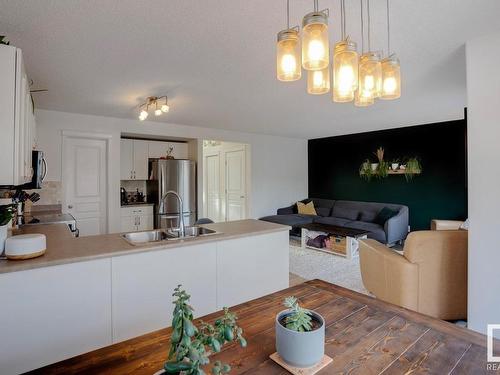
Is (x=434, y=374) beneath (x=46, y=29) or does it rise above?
beneath

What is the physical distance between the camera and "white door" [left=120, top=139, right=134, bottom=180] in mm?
5151

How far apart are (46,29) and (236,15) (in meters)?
1.31

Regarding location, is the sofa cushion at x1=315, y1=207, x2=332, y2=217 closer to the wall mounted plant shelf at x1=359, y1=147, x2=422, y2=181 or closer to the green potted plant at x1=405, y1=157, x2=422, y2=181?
the wall mounted plant shelf at x1=359, y1=147, x2=422, y2=181

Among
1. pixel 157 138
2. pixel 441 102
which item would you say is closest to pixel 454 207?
pixel 441 102

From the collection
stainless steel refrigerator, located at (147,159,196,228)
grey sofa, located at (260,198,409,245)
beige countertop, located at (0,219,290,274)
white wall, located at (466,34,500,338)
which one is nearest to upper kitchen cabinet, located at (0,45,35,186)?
beige countertop, located at (0,219,290,274)

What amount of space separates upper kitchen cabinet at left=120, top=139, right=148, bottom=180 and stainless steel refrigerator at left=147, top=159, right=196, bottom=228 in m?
0.16

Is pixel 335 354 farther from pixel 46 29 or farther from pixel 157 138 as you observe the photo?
pixel 157 138

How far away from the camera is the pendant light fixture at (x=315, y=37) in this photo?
1.09m

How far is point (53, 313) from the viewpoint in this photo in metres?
1.68

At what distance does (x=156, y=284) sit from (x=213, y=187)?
5.66 m

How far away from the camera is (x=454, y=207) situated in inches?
197

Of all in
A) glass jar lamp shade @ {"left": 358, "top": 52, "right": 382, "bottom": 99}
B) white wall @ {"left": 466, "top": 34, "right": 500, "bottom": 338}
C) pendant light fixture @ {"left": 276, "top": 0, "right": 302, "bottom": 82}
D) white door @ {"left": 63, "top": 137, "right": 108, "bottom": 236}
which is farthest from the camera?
white door @ {"left": 63, "top": 137, "right": 108, "bottom": 236}

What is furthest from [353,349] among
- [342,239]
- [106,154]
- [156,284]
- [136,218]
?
[136,218]

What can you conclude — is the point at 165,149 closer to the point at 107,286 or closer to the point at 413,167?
the point at 107,286
